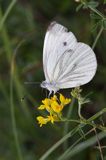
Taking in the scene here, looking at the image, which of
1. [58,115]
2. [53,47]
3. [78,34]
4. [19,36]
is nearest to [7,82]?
[19,36]

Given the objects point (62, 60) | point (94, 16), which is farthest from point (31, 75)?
point (94, 16)

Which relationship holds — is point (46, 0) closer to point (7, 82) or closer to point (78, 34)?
point (78, 34)

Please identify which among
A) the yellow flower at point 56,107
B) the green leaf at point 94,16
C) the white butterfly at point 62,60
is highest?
the green leaf at point 94,16

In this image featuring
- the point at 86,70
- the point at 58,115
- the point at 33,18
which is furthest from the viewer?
the point at 33,18

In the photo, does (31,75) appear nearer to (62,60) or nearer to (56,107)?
(62,60)

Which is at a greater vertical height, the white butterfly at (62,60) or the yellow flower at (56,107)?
the white butterfly at (62,60)

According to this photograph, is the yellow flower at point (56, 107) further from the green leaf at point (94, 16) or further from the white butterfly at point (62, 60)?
the green leaf at point (94, 16)

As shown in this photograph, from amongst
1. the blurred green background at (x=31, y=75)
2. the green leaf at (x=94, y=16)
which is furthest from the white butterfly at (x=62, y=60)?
the blurred green background at (x=31, y=75)
